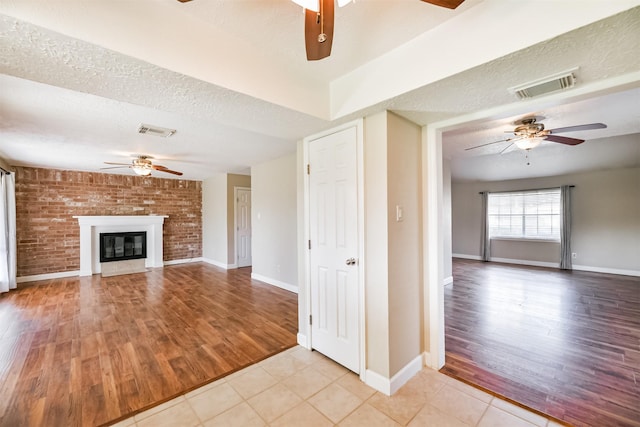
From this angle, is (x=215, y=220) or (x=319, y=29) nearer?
(x=319, y=29)

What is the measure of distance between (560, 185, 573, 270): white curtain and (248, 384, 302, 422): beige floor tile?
745cm

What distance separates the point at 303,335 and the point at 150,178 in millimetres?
6262

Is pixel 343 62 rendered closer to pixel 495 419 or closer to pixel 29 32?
pixel 29 32

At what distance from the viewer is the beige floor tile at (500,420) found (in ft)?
5.56

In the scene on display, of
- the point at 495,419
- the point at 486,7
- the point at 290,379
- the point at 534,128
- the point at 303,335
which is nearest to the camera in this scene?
the point at 486,7

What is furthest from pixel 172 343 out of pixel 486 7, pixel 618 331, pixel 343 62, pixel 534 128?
pixel 618 331

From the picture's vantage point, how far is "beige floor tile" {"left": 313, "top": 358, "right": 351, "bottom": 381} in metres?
2.24

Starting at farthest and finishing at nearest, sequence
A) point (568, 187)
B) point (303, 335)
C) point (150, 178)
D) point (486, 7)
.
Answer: point (150, 178), point (568, 187), point (303, 335), point (486, 7)

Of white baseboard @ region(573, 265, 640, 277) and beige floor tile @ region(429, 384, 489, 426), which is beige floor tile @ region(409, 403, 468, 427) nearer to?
beige floor tile @ region(429, 384, 489, 426)

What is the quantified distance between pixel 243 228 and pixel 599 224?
8.28 meters

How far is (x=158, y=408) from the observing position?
187 centimetres

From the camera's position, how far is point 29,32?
1.10 metres

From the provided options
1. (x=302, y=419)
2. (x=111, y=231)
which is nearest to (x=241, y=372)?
(x=302, y=419)

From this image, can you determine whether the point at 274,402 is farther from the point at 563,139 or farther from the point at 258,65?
the point at 563,139
